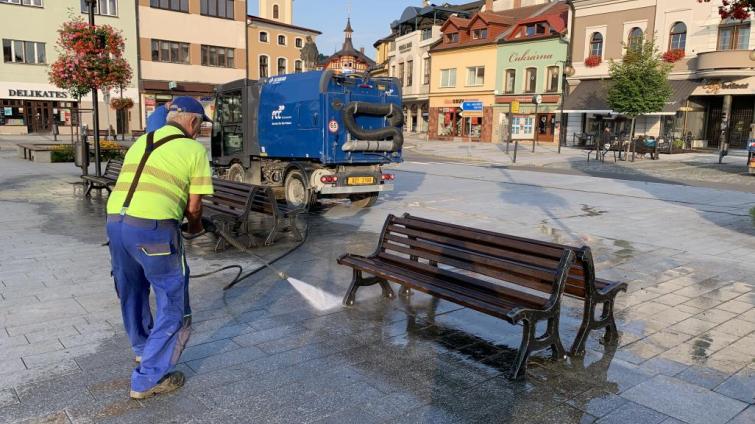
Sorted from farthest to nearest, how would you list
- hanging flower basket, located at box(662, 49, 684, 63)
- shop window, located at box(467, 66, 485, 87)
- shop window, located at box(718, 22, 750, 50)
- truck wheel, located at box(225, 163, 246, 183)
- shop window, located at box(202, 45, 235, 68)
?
shop window, located at box(202, 45, 235, 68)
shop window, located at box(467, 66, 485, 87)
hanging flower basket, located at box(662, 49, 684, 63)
shop window, located at box(718, 22, 750, 50)
truck wheel, located at box(225, 163, 246, 183)

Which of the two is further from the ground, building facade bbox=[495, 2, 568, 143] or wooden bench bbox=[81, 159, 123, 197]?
building facade bbox=[495, 2, 568, 143]

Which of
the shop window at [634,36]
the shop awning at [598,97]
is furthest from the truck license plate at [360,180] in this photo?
the shop window at [634,36]

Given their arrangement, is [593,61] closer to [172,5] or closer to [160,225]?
[172,5]

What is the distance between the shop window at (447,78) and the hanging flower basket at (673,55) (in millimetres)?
17402

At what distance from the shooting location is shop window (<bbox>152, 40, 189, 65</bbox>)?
45.0m

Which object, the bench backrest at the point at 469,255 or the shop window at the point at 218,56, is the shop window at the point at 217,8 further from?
the bench backrest at the point at 469,255

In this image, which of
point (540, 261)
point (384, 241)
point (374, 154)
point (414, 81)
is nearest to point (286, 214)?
point (384, 241)

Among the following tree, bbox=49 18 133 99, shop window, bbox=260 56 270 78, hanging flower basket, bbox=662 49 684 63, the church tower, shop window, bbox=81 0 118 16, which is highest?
the church tower

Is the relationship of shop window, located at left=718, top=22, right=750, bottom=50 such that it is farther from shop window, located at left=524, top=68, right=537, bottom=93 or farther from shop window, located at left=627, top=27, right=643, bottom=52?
shop window, located at left=524, top=68, right=537, bottom=93

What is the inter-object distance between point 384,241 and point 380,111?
6076mm

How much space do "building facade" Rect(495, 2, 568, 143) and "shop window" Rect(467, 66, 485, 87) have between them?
1.59 meters

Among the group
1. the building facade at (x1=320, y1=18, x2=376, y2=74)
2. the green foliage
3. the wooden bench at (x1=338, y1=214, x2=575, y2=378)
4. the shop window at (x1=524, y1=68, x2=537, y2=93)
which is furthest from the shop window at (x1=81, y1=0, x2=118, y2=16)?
the wooden bench at (x1=338, y1=214, x2=575, y2=378)

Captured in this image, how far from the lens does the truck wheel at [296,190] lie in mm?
11234

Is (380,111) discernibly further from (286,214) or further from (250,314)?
(250,314)
